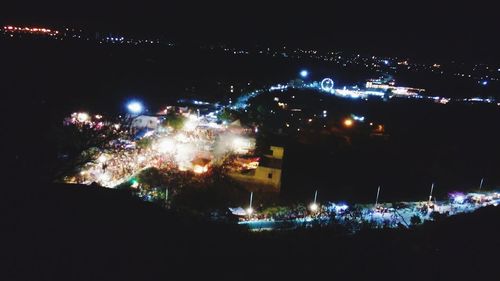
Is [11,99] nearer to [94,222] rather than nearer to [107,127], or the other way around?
[107,127]

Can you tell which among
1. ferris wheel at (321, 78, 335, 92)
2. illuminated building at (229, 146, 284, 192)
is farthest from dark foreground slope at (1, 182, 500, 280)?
ferris wheel at (321, 78, 335, 92)

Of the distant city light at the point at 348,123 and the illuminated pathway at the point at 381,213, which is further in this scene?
the distant city light at the point at 348,123

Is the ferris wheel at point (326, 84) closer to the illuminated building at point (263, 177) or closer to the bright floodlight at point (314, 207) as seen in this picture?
the illuminated building at point (263, 177)

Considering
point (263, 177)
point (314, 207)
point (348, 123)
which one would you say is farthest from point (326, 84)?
point (314, 207)

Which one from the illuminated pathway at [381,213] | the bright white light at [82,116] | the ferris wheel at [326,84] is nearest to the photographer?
the bright white light at [82,116]

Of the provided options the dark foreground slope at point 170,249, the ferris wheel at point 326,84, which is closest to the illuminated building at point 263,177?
the dark foreground slope at point 170,249

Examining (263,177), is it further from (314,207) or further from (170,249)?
(170,249)

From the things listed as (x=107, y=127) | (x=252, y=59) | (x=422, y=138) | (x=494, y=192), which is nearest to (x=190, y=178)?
(x=107, y=127)

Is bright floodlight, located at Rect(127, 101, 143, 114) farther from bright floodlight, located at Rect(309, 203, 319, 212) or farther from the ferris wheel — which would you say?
the ferris wheel

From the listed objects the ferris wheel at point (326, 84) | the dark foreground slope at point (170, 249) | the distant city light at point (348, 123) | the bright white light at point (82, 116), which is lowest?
the dark foreground slope at point (170, 249)
